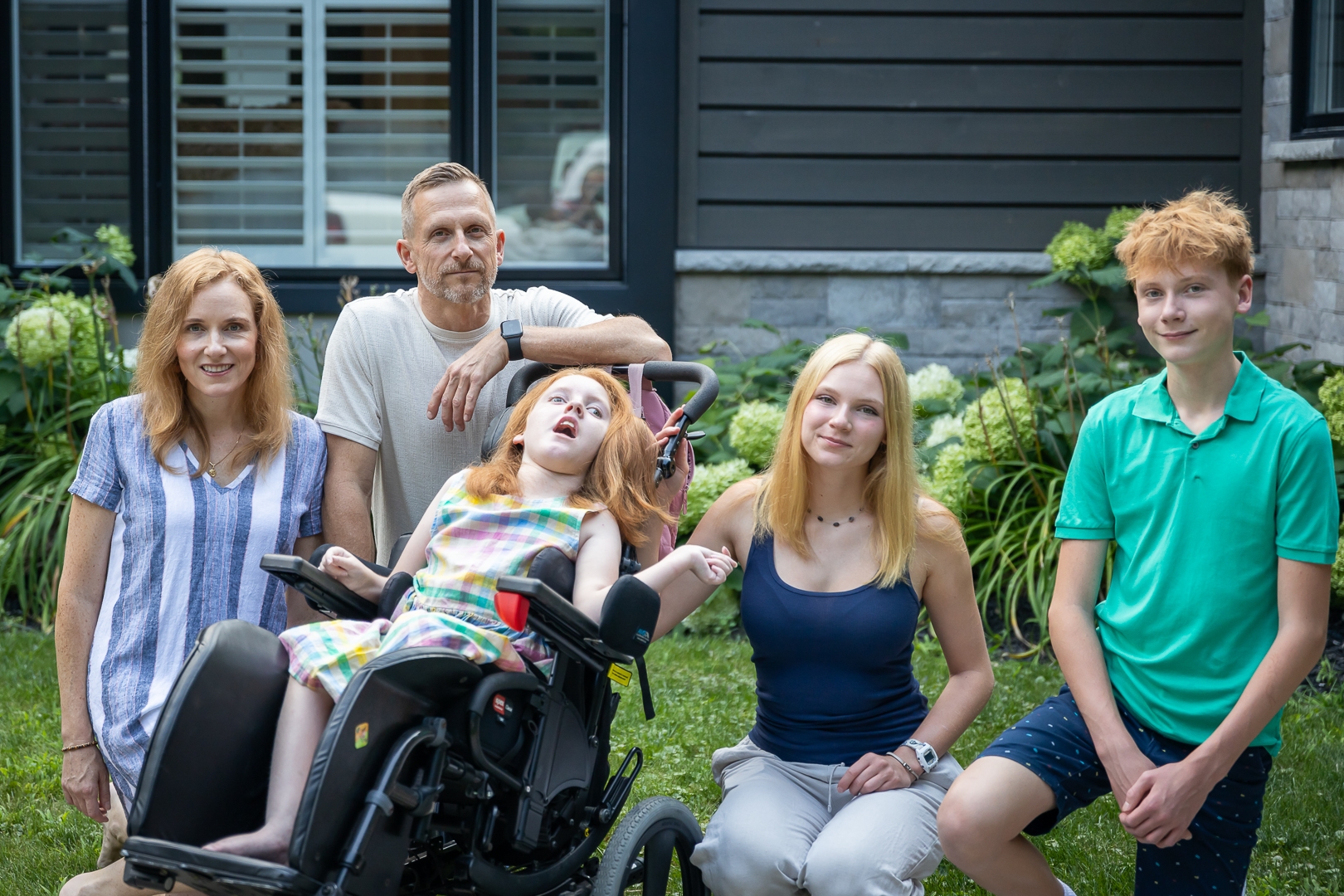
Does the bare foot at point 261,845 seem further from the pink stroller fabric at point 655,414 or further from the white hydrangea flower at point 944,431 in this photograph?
the white hydrangea flower at point 944,431

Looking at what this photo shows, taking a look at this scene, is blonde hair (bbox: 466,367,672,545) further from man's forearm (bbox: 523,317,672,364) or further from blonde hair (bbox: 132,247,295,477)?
blonde hair (bbox: 132,247,295,477)

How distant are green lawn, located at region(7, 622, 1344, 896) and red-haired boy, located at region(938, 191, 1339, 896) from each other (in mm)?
628

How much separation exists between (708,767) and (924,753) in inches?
48.2

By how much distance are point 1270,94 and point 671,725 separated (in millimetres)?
4248

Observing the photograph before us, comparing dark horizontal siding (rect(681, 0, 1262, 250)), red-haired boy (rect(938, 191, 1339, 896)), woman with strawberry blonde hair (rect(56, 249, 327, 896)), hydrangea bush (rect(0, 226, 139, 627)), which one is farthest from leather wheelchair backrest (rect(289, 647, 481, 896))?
dark horizontal siding (rect(681, 0, 1262, 250))

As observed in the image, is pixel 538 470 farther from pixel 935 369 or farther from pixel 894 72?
pixel 894 72

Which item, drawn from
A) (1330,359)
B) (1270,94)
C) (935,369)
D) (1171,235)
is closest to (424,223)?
(1171,235)

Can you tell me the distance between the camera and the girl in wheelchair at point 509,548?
2.07m

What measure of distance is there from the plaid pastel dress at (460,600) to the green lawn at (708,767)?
1215 millimetres

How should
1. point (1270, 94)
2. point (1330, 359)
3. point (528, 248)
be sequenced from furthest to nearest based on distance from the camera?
point (528, 248) < point (1270, 94) < point (1330, 359)

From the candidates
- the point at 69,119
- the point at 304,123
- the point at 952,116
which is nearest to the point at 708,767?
the point at 952,116

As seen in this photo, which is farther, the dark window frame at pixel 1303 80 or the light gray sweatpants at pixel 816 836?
the dark window frame at pixel 1303 80

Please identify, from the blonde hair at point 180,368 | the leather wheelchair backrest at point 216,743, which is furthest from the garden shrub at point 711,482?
the leather wheelchair backrest at point 216,743

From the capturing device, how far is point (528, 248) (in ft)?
20.7
